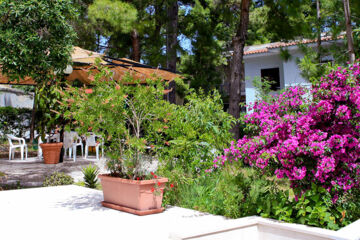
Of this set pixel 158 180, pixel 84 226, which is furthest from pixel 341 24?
pixel 84 226

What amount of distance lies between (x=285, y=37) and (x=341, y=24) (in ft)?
5.27

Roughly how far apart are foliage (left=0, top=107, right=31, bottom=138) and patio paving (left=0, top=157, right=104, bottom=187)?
15.5 ft

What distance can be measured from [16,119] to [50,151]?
607 centimetres

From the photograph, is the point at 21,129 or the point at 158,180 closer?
the point at 158,180

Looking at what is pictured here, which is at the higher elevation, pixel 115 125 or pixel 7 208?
pixel 115 125

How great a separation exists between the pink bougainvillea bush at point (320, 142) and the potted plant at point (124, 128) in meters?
1.19

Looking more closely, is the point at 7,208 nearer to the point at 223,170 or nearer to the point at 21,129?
the point at 223,170

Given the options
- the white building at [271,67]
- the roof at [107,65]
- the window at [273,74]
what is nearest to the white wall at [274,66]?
the white building at [271,67]

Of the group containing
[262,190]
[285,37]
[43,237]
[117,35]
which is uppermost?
[117,35]

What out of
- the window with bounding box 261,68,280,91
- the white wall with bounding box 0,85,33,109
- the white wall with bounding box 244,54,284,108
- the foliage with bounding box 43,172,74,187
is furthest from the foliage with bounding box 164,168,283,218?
the window with bounding box 261,68,280,91

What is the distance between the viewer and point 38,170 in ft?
27.8

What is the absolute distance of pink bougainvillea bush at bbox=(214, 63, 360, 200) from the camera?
3.84 m

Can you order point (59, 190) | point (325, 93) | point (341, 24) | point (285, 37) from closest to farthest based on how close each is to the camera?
point (325, 93) → point (59, 190) → point (341, 24) → point (285, 37)

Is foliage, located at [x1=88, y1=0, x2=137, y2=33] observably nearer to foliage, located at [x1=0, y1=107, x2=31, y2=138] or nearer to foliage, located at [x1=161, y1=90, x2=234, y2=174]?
foliage, located at [x1=0, y1=107, x2=31, y2=138]
